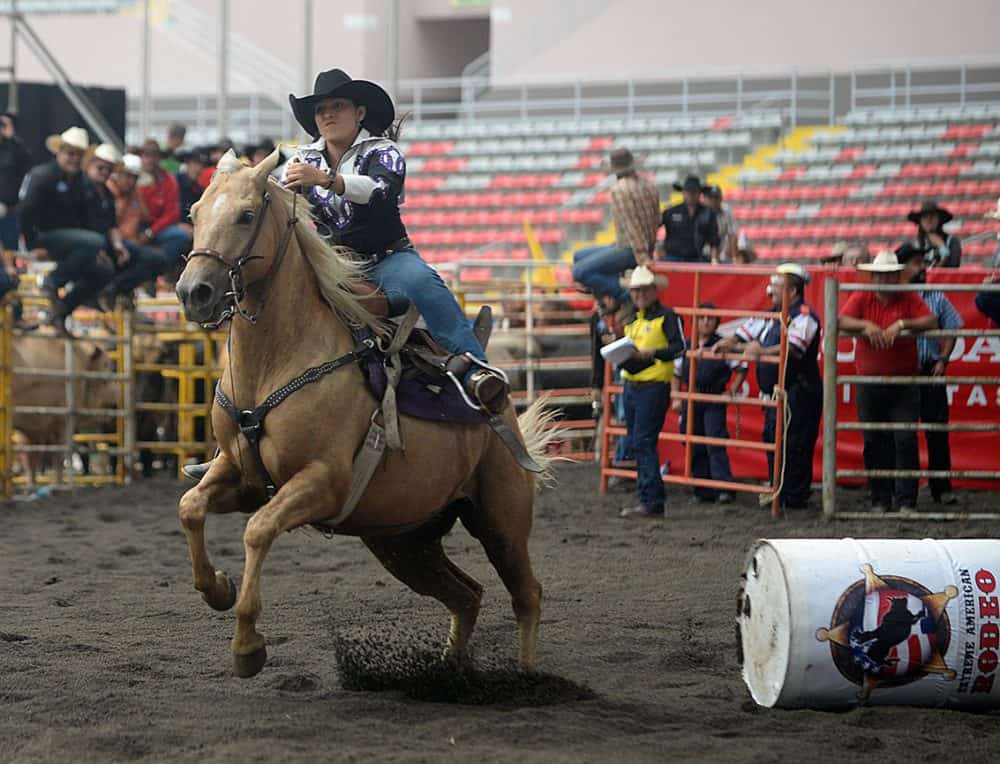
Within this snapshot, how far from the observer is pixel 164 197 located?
13.1m

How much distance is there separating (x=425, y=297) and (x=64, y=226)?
6.84 meters

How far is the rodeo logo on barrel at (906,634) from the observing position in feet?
15.8

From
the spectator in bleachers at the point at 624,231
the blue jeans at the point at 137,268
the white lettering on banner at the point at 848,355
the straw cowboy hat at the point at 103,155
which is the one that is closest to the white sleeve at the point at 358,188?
the spectator in bleachers at the point at 624,231

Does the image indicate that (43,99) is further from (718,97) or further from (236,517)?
(718,97)

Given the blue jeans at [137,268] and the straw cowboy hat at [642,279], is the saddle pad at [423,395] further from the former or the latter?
the blue jeans at [137,268]

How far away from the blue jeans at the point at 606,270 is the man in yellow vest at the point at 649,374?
102cm

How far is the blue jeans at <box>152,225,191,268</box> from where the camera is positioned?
12.8 metres

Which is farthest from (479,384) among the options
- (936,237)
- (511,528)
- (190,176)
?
(190,176)

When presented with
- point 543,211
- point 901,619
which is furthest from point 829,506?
point 543,211

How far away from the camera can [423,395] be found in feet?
18.1

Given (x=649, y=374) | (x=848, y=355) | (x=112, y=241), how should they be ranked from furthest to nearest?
1. (x=112, y=241)
2. (x=848, y=355)
3. (x=649, y=374)

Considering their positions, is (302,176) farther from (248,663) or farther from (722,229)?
(722,229)

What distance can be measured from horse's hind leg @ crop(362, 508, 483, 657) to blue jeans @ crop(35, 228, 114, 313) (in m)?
6.55

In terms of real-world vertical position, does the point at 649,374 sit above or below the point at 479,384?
below
